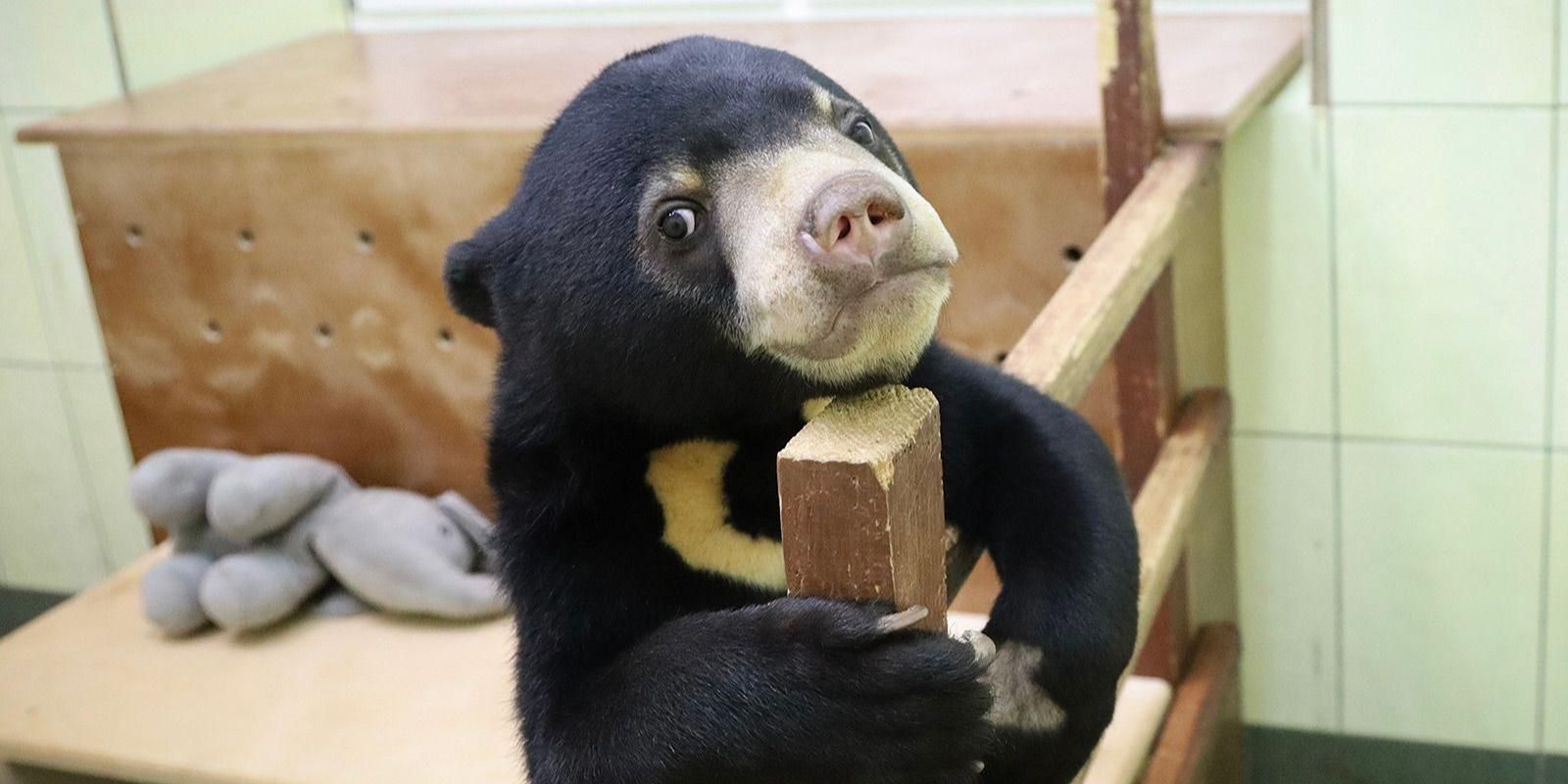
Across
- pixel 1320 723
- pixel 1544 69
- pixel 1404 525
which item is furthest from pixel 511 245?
pixel 1320 723

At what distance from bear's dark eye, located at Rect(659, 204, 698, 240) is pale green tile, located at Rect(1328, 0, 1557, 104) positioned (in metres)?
1.45

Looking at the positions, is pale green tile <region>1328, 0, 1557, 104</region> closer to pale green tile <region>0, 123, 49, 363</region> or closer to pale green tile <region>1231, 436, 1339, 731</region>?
pale green tile <region>1231, 436, 1339, 731</region>

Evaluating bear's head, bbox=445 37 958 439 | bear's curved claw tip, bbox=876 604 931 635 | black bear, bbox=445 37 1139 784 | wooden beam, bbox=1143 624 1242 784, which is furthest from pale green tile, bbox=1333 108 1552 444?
bear's curved claw tip, bbox=876 604 931 635

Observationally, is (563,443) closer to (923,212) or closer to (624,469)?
(624,469)

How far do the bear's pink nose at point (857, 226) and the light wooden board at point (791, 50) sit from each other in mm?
1286

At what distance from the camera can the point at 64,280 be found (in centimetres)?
375

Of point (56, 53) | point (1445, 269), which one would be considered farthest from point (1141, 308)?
point (56, 53)

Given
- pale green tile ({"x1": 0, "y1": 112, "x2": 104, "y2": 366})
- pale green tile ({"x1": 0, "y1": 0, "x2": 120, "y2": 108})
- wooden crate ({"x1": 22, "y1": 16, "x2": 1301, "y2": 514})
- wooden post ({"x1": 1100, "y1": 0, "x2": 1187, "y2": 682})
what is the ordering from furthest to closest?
pale green tile ({"x1": 0, "y1": 112, "x2": 104, "y2": 366}), pale green tile ({"x1": 0, "y1": 0, "x2": 120, "y2": 108}), wooden crate ({"x1": 22, "y1": 16, "x2": 1301, "y2": 514}), wooden post ({"x1": 1100, "y1": 0, "x2": 1187, "y2": 682})

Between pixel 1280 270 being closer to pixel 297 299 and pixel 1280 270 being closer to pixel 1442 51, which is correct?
pixel 1442 51

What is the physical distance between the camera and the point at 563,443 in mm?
1334

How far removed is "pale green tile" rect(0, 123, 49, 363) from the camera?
12.3ft

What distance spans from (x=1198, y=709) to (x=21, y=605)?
2911mm

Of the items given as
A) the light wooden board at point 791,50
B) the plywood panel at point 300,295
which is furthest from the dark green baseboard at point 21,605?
the light wooden board at point 791,50

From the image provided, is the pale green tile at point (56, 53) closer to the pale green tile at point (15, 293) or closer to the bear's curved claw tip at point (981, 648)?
the pale green tile at point (15, 293)
